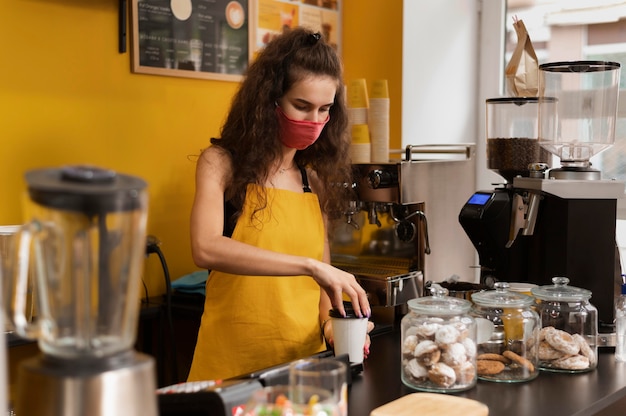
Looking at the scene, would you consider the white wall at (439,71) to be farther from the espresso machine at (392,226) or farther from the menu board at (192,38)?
the menu board at (192,38)

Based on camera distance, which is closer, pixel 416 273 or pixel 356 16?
pixel 416 273

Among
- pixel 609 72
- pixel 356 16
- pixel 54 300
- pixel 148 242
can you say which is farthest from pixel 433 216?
pixel 54 300

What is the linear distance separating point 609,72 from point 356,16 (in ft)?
5.05

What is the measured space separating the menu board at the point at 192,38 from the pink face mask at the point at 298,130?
84cm

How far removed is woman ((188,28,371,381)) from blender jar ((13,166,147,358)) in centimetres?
104

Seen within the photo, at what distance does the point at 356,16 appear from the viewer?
3344 millimetres

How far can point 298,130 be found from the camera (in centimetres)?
200

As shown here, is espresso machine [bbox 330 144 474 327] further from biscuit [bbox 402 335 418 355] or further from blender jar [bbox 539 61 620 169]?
biscuit [bbox 402 335 418 355]

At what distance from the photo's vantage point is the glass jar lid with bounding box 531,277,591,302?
179 centimetres

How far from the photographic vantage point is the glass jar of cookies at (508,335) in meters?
1.67

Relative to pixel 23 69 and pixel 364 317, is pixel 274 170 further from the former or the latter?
pixel 23 69

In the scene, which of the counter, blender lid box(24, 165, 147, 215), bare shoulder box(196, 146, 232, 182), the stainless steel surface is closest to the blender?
blender lid box(24, 165, 147, 215)

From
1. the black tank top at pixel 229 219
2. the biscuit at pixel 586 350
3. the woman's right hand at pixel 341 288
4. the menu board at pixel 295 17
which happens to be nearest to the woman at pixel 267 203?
the black tank top at pixel 229 219

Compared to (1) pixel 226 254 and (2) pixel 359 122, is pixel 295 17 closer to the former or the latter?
(2) pixel 359 122
